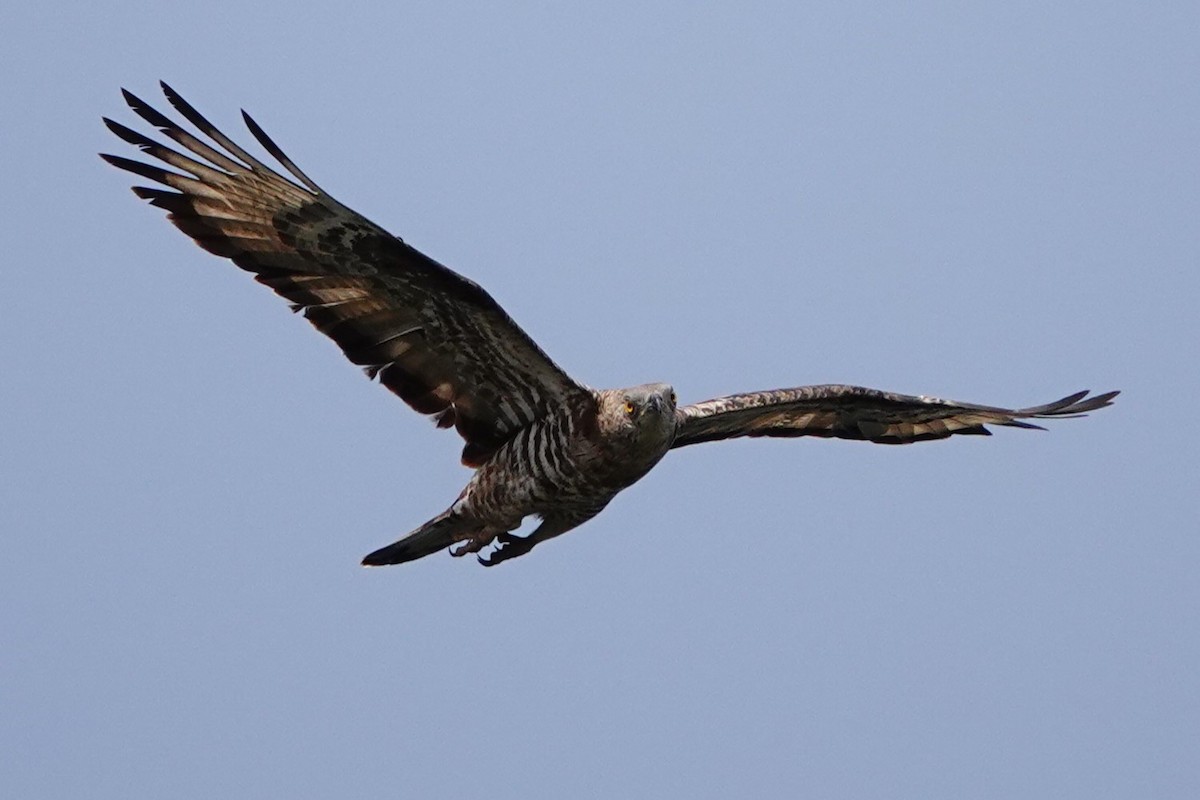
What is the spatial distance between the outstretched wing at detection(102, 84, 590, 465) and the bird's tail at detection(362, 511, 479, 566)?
31.7 inches

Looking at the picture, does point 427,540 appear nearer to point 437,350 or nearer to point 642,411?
point 437,350

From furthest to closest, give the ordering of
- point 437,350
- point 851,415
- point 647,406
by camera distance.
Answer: point 851,415 < point 437,350 < point 647,406

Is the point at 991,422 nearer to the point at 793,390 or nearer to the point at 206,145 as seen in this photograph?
the point at 793,390

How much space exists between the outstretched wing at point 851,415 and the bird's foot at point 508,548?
3.81 ft

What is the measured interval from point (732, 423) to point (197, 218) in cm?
362

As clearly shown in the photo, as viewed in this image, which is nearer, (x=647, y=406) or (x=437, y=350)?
(x=647, y=406)

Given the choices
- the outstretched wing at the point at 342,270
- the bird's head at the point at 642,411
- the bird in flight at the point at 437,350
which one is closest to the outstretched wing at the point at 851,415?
the bird in flight at the point at 437,350

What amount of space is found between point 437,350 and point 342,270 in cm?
77

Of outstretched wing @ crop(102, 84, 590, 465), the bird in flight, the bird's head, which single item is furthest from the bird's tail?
the bird's head

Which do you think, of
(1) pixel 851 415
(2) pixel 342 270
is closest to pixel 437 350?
(2) pixel 342 270

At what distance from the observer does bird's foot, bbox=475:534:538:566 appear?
11.4m

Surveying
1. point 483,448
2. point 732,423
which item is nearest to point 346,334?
point 483,448

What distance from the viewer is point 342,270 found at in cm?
1063

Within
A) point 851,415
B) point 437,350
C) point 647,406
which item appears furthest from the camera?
point 851,415
